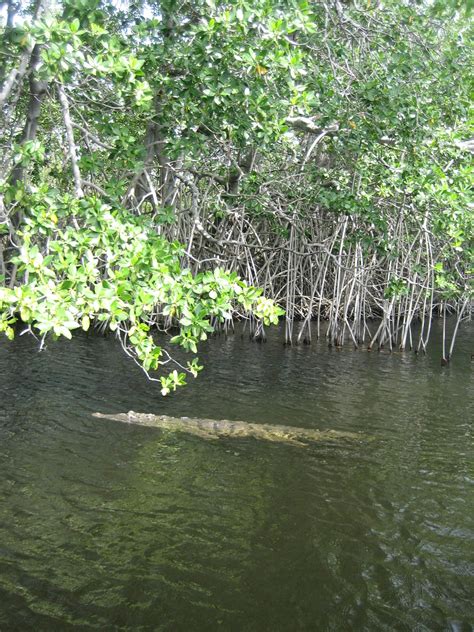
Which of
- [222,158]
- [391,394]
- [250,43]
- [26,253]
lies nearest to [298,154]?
[222,158]

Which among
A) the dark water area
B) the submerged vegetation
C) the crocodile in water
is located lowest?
the dark water area

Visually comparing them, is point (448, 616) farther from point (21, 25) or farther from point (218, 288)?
point (21, 25)

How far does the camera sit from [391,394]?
788 centimetres

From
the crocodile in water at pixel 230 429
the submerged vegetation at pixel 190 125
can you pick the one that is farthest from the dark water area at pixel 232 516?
the submerged vegetation at pixel 190 125

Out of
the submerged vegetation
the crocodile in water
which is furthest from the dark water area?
the submerged vegetation

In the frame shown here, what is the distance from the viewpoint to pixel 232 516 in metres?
4.14

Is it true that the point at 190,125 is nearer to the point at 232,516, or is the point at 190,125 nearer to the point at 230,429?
the point at 230,429

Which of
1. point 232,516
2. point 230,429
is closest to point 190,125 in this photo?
point 230,429

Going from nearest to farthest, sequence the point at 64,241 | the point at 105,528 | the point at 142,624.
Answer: the point at 142,624 < the point at 64,241 < the point at 105,528

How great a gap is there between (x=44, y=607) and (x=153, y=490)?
148 centimetres

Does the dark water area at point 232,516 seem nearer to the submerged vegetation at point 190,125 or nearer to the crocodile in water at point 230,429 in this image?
the crocodile in water at point 230,429

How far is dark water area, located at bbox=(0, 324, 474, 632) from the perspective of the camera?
10.3ft

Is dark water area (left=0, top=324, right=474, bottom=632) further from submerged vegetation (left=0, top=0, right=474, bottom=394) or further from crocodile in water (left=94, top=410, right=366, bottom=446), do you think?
submerged vegetation (left=0, top=0, right=474, bottom=394)

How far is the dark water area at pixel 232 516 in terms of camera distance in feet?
10.3
